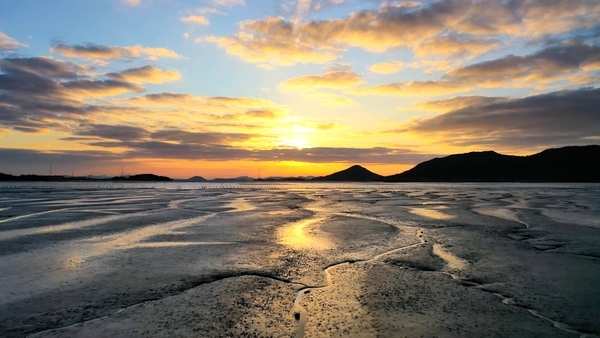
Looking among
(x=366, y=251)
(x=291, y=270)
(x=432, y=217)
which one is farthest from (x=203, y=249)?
(x=432, y=217)

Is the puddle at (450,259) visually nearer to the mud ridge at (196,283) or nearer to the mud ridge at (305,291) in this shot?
the mud ridge at (305,291)

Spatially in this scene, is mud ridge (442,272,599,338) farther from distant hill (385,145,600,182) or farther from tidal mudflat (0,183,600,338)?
distant hill (385,145,600,182)

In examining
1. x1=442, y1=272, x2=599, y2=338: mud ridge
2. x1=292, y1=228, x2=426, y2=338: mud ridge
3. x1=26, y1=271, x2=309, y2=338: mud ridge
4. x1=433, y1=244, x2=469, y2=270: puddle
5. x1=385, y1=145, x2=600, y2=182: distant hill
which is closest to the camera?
x1=442, y1=272, x2=599, y2=338: mud ridge

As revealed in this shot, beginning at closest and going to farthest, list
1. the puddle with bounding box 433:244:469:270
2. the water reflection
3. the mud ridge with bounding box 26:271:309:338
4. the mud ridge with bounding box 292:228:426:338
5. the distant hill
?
the mud ridge with bounding box 292:228:426:338
the mud ridge with bounding box 26:271:309:338
the puddle with bounding box 433:244:469:270
the water reflection
the distant hill

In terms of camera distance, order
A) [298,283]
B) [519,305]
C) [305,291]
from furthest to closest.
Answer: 1. [298,283]
2. [305,291]
3. [519,305]

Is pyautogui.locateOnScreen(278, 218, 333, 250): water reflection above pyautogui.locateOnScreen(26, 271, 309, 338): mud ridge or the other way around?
above

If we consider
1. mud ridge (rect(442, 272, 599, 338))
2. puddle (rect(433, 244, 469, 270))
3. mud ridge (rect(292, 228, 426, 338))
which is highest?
mud ridge (rect(292, 228, 426, 338))

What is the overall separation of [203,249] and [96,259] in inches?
104

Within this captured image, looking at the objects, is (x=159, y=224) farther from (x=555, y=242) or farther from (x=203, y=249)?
(x=555, y=242)

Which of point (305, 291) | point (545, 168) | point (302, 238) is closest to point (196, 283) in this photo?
point (305, 291)

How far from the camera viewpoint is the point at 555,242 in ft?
37.1

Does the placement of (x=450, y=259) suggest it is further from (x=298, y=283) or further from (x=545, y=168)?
(x=545, y=168)

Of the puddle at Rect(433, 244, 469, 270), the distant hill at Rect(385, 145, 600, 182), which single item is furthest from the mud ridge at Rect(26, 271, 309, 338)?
the distant hill at Rect(385, 145, 600, 182)

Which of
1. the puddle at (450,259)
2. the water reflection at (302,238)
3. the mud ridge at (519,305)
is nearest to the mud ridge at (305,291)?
the puddle at (450,259)
